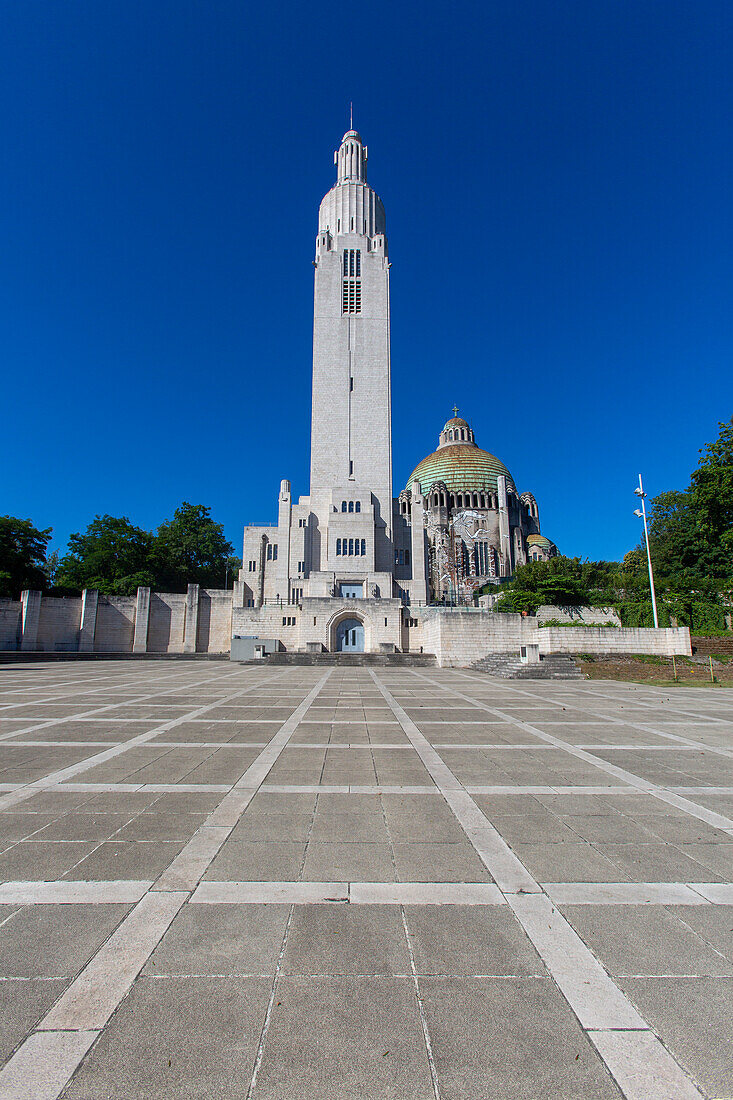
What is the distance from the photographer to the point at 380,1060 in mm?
2139

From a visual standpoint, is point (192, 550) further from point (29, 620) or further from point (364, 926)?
point (364, 926)

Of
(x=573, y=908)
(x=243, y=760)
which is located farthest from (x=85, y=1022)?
(x=243, y=760)

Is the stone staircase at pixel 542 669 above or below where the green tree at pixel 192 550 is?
below

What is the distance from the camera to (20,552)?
38375mm

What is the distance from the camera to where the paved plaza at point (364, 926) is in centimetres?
213

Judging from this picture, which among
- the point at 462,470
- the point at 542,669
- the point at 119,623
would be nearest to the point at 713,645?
→ the point at 542,669

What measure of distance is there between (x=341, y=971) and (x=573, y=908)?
5.38 feet

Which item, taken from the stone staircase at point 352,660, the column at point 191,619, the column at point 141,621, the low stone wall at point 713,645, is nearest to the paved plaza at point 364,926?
the low stone wall at point 713,645

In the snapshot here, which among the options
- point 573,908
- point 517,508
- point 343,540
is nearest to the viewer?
point 573,908

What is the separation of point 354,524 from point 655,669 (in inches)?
1264

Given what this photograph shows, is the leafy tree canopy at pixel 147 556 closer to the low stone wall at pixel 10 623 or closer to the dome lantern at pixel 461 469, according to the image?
the low stone wall at pixel 10 623

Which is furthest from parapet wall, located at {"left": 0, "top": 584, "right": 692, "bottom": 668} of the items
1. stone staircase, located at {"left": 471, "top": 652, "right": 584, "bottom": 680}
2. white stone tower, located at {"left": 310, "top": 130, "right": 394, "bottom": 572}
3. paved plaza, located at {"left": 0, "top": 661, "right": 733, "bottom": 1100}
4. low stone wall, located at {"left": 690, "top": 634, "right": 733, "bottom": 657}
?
paved plaza, located at {"left": 0, "top": 661, "right": 733, "bottom": 1100}

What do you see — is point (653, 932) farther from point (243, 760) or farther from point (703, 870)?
point (243, 760)

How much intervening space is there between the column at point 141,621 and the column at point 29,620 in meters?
7.18
